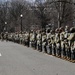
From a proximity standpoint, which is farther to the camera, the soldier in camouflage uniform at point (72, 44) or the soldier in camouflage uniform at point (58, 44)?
the soldier in camouflage uniform at point (58, 44)

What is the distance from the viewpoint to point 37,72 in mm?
15820

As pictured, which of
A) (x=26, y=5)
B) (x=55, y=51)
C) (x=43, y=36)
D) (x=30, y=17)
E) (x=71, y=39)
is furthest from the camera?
(x=26, y=5)

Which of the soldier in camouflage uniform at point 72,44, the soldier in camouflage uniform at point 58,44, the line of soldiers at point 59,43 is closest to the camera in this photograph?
the soldier in camouflage uniform at point 72,44

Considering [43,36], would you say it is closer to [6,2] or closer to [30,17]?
[30,17]

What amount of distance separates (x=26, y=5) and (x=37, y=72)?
340ft

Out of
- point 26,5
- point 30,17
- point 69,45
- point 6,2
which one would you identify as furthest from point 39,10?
point 69,45

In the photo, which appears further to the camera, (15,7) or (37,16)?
(15,7)

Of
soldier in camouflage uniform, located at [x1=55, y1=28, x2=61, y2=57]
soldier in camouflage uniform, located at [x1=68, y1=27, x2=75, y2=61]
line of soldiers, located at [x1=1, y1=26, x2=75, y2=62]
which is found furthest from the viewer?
soldier in camouflage uniform, located at [x1=55, y1=28, x2=61, y2=57]

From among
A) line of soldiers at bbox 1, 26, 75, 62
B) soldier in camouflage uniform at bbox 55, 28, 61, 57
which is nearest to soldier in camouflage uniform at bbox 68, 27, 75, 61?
line of soldiers at bbox 1, 26, 75, 62

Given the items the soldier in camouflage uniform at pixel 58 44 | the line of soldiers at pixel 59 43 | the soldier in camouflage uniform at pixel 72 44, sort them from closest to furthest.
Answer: the soldier in camouflage uniform at pixel 72 44 < the line of soldiers at pixel 59 43 < the soldier in camouflage uniform at pixel 58 44

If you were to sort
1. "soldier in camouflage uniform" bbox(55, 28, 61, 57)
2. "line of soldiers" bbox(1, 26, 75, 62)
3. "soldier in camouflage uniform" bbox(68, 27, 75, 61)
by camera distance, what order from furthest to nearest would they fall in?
"soldier in camouflage uniform" bbox(55, 28, 61, 57) < "line of soldiers" bbox(1, 26, 75, 62) < "soldier in camouflage uniform" bbox(68, 27, 75, 61)

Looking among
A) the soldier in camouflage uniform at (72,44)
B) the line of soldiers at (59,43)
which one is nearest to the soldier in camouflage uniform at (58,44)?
the line of soldiers at (59,43)

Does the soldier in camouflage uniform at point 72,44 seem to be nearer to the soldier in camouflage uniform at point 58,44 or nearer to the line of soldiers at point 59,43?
the line of soldiers at point 59,43

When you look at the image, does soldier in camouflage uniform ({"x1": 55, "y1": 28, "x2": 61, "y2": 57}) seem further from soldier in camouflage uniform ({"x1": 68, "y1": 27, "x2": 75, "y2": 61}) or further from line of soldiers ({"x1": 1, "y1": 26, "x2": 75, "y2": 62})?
soldier in camouflage uniform ({"x1": 68, "y1": 27, "x2": 75, "y2": 61})
